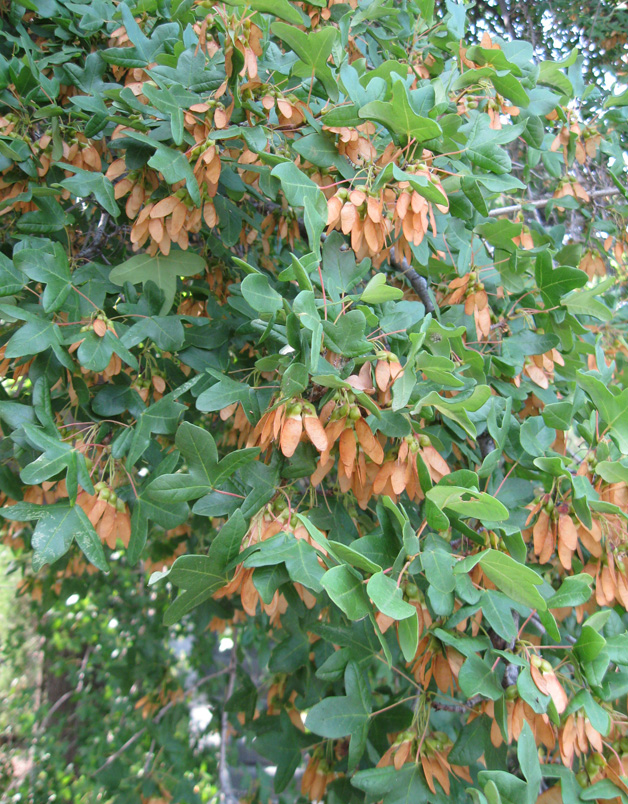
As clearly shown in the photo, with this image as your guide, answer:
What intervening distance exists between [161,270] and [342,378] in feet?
1.87

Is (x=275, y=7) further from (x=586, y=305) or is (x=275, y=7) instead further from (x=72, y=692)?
(x=72, y=692)

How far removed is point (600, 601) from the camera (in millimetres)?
1012

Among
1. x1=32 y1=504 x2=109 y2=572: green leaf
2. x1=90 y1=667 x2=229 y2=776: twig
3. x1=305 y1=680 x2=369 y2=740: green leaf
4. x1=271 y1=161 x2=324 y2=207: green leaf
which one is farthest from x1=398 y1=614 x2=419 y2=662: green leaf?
x1=90 y1=667 x2=229 y2=776: twig

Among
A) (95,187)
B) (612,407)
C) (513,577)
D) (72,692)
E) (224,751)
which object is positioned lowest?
(72,692)

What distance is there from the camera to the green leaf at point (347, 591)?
29.3 inches

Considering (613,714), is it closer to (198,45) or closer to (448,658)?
(448,658)

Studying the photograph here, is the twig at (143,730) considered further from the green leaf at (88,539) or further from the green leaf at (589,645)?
the green leaf at (589,645)

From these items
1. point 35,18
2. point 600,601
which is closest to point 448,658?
point 600,601

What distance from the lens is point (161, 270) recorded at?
1.29 metres

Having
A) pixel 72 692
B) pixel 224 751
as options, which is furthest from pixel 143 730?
pixel 72 692

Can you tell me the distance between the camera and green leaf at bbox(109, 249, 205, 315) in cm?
125

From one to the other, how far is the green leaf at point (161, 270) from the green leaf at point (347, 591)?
0.70 metres

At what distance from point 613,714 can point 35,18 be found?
2002 millimetres

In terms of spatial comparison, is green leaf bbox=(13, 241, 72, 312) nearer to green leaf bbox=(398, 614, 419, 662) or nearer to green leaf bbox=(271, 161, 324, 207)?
green leaf bbox=(271, 161, 324, 207)
